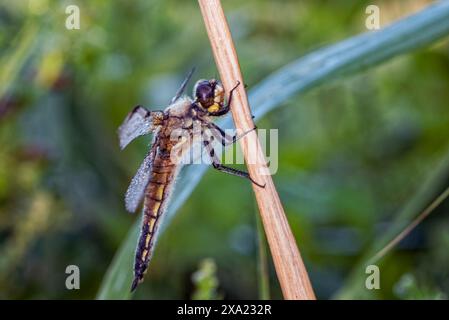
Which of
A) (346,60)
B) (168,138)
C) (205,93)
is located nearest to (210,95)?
(205,93)

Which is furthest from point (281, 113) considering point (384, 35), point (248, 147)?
point (248, 147)

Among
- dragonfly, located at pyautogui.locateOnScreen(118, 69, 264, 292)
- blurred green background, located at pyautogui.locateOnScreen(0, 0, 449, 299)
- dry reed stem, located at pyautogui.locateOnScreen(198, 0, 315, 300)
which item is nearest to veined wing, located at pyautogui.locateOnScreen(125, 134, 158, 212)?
dragonfly, located at pyautogui.locateOnScreen(118, 69, 264, 292)

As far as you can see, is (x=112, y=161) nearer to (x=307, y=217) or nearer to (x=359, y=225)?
(x=307, y=217)

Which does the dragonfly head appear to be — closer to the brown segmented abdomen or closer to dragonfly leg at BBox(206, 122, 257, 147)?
dragonfly leg at BBox(206, 122, 257, 147)

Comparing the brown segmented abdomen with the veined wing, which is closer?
the brown segmented abdomen

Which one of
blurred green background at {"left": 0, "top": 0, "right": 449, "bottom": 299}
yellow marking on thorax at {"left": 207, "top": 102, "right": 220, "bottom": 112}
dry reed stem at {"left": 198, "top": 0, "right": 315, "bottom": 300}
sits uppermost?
blurred green background at {"left": 0, "top": 0, "right": 449, "bottom": 299}

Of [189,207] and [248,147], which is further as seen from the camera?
[189,207]

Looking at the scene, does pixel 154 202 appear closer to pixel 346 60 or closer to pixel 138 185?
pixel 138 185
